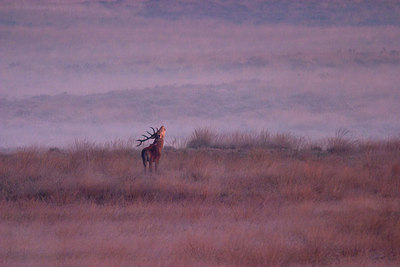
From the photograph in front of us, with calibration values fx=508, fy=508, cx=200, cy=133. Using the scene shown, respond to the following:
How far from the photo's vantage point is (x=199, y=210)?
954 centimetres

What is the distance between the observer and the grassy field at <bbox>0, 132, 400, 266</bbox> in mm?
6953

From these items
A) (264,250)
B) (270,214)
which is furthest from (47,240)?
(270,214)

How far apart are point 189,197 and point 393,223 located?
14.6 ft

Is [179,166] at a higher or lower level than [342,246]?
higher

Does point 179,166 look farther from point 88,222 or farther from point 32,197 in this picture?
point 88,222

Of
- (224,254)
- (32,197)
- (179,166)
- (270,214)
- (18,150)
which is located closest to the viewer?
(224,254)

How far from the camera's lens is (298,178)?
12805mm

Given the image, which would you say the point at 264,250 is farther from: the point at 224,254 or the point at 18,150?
the point at 18,150

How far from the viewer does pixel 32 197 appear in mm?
10742

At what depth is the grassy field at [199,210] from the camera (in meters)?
6.95

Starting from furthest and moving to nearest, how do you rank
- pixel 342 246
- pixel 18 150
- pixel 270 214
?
pixel 18 150, pixel 270 214, pixel 342 246

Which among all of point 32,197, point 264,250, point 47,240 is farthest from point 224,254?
point 32,197

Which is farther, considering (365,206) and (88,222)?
(365,206)

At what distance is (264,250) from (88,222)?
10.9 feet
